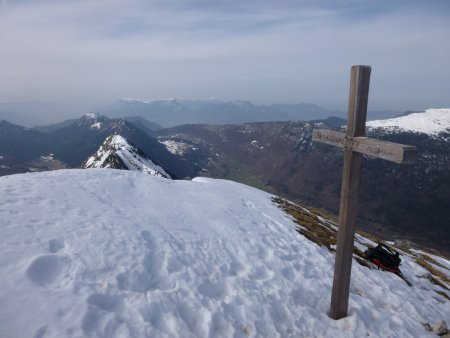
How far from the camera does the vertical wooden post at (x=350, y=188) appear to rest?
29.8 feet

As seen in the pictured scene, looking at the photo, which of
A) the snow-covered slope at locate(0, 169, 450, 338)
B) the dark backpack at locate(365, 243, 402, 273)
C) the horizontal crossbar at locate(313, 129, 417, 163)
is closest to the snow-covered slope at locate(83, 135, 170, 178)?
the snow-covered slope at locate(0, 169, 450, 338)

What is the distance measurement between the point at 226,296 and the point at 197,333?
1.77 meters

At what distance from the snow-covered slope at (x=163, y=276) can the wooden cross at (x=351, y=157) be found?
1207 millimetres

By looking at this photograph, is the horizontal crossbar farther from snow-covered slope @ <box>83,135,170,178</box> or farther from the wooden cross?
snow-covered slope @ <box>83,135,170,178</box>

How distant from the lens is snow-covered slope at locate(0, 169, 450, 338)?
800 cm

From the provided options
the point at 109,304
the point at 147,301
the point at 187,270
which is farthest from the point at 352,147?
the point at 109,304

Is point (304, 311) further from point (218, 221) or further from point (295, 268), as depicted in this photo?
point (218, 221)

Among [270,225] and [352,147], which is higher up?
[352,147]

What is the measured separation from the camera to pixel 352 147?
959cm

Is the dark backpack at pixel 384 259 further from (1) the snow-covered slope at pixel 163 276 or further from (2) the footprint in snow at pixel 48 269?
(2) the footprint in snow at pixel 48 269

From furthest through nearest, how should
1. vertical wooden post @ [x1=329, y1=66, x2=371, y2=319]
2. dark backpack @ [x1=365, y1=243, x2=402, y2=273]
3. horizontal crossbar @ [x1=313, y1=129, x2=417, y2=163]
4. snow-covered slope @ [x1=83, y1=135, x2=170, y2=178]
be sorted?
snow-covered slope @ [x1=83, y1=135, x2=170, y2=178] < dark backpack @ [x1=365, y1=243, x2=402, y2=273] < vertical wooden post @ [x1=329, y1=66, x2=371, y2=319] < horizontal crossbar @ [x1=313, y1=129, x2=417, y2=163]

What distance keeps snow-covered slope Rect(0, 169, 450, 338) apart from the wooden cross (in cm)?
121

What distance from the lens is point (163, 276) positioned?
1016cm

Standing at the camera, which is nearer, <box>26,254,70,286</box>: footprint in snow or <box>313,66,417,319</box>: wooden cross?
<box>26,254,70,286</box>: footprint in snow
